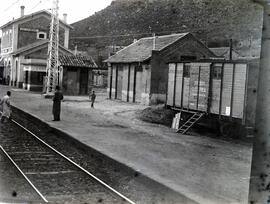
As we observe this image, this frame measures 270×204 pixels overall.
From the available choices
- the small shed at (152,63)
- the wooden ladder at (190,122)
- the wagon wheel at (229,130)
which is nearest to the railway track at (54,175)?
the wooden ladder at (190,122)

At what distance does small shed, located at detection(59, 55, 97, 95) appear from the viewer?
125 ft

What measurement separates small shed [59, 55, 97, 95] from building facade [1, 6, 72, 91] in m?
4.31

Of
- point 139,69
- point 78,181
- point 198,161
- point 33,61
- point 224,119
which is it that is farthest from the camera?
point 33,61

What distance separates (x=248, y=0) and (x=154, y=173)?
5.05 metres

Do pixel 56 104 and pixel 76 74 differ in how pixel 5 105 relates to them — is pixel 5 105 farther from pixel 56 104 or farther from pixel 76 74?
pixel 76 74

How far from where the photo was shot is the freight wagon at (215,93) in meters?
14.8

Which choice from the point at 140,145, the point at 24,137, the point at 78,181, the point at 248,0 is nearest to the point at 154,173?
the point at 78,181

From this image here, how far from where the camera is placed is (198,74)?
17562 millimetres

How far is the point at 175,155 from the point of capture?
11.6 metres

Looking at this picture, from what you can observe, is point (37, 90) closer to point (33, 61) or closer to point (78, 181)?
point (33, 61)

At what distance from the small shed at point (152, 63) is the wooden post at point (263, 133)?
24.0 metres

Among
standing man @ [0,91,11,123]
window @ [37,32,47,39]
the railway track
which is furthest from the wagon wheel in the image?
window @ [37,32,47,39]

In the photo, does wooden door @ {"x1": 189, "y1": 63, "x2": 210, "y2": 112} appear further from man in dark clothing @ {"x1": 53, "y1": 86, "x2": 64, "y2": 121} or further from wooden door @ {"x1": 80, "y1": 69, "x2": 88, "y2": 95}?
wooden door @ {"x1": 80, "y1": 69, "x2": 88, "y2": 95}

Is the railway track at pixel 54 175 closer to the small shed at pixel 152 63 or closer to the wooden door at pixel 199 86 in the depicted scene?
the wooden door at pixel 199 86
